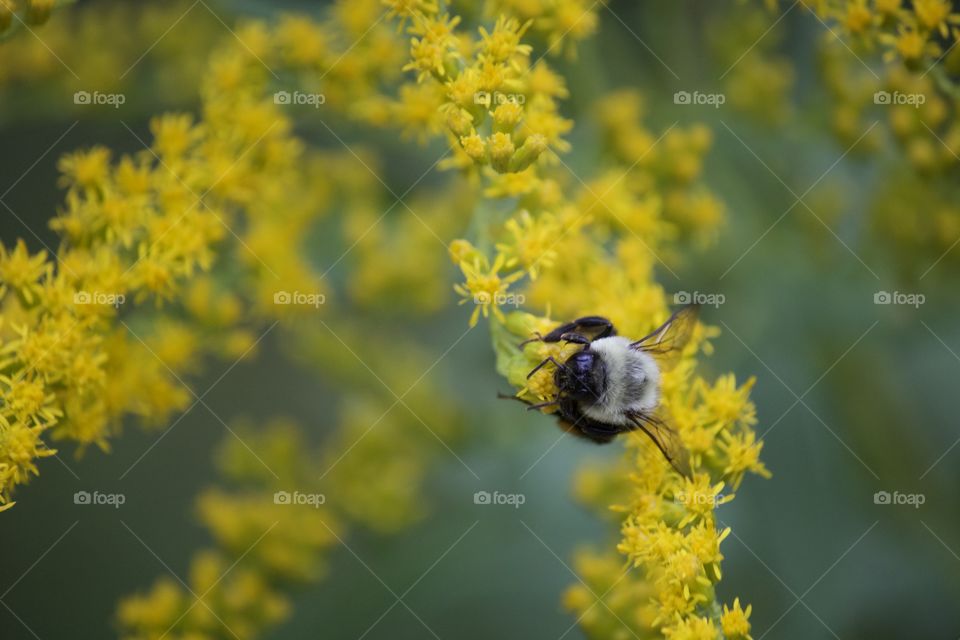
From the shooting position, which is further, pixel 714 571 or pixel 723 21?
pixel 723 21

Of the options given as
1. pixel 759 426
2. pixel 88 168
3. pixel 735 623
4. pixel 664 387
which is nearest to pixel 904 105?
pixel 759 426

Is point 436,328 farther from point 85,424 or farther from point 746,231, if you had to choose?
point 85,424

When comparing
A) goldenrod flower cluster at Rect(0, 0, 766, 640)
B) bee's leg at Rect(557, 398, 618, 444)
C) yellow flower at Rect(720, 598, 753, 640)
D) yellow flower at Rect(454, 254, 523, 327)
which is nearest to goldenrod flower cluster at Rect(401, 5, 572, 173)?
goldenrod flower cluster at Rect(0, 0, 766, 640)

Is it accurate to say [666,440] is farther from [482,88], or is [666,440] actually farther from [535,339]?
[482,88]

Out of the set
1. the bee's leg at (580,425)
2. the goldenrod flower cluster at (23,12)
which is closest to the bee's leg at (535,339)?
the bee's leg at (580,425)

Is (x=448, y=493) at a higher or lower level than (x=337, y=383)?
lower

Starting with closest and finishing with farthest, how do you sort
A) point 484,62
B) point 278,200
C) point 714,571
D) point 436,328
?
point 714,571 → point 484,62 → point 278,200 → point 436,328

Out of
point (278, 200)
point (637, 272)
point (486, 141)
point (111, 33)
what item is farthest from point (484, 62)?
point (111, 33)

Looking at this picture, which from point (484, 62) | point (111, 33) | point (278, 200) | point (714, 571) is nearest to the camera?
point (714, 571)
